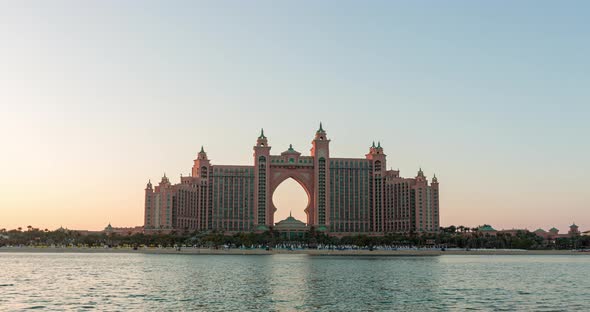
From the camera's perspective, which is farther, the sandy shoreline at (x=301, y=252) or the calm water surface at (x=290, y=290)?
the sandy shoreline at (x=301, y=252)

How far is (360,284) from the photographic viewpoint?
76.8 metres

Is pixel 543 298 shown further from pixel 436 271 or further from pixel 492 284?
pixel 436 271

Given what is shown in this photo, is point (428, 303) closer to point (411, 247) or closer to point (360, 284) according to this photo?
point (360, 284)

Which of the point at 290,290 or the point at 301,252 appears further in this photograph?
the point at 301,252

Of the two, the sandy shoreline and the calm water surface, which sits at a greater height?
the sandy shoreline

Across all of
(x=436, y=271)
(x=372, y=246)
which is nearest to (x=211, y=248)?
(x=372, y=246)

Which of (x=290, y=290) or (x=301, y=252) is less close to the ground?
(x=301, y=252)

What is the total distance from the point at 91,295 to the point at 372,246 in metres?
135

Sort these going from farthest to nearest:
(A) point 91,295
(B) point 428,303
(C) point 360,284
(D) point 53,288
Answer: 1. (C) point 360,284
2. (D) point 53,288
3. (A) point 91,295
4. (B) point 428,303

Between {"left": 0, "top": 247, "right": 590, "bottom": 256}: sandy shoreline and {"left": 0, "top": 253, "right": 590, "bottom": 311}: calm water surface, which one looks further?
Result: {"left": 0, "top": 247, "right": 590, "bottom": 256}: sandy shoreline

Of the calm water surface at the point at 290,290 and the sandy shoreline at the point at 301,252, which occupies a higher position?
the sandy shoreline at the point at 301,252

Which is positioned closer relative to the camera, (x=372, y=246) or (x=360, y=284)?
(x=360, y=284)

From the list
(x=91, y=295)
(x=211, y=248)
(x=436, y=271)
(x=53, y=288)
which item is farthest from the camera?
(x=211, y=248)

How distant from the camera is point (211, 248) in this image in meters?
190
